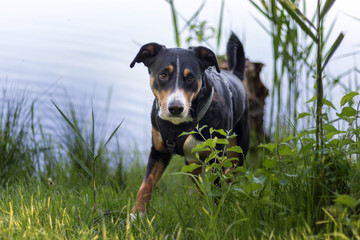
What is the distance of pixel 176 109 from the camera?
127 inches

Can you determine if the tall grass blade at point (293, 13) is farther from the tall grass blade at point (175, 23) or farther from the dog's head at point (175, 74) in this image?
the tall grass blade at point (175, 23)

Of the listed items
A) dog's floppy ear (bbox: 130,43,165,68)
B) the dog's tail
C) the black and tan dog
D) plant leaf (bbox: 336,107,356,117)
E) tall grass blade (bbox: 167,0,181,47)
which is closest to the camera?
plant leaf (bbox: 336,107,356,117)

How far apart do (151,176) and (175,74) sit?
Answer: 77 cm

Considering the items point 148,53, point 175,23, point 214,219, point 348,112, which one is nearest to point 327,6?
point 348,112

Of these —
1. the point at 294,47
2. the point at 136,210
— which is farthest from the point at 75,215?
the point at 294,47

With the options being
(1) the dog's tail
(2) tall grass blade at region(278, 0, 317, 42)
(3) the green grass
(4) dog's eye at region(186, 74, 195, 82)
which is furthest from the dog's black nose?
(1) the dog's tail

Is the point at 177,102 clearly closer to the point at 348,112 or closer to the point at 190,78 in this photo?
the point at 190,78

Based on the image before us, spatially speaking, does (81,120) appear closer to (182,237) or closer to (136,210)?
(136,210)

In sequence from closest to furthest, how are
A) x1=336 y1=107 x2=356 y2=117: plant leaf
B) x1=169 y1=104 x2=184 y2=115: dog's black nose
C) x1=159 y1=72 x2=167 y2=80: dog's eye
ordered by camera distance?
x1=336 y1=107 x2=356 y2=117: plant leaf
x1=169 y1=104 x2=184 y2=115: dog's black nose
x1=159 y1=72 x2=167 y2=80: dog's eye

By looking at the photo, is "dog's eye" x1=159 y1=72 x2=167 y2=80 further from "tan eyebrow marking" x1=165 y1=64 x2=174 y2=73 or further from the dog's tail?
the dog's tail

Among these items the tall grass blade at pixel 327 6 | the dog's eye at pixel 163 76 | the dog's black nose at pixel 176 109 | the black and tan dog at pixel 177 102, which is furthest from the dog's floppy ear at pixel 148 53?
the tall grass blade at pixel 327 6

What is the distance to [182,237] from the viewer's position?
2787 mm

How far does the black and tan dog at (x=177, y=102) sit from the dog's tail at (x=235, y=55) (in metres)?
1.09

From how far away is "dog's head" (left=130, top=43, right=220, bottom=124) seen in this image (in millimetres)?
3266
